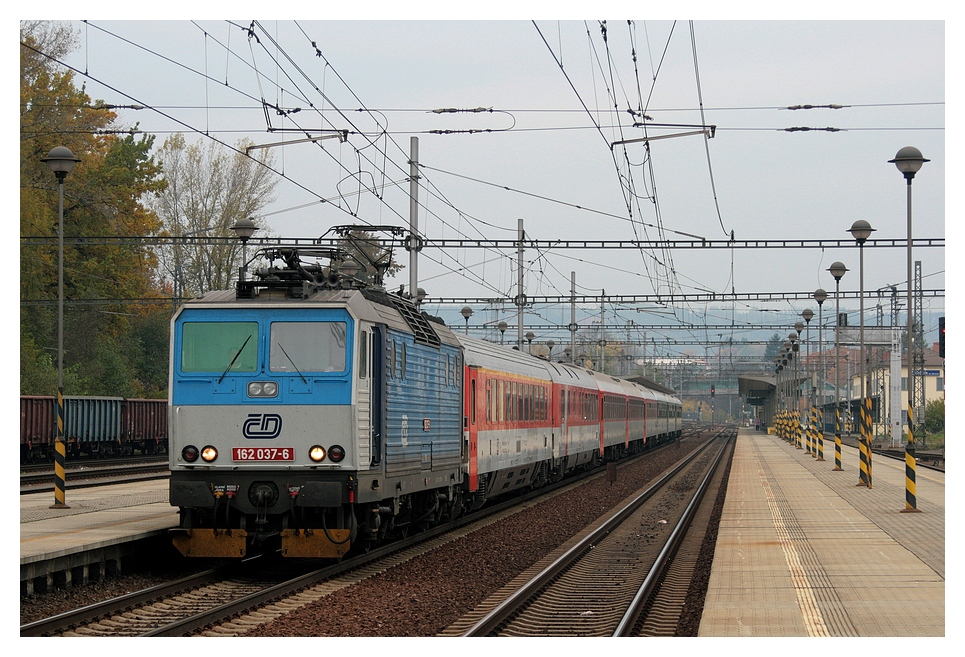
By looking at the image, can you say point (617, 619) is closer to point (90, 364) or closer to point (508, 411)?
point (508, 411)

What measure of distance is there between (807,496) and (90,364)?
3518 centimetres

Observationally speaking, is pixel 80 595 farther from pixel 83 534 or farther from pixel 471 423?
pixel 471 423

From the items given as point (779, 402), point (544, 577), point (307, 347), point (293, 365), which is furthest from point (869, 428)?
point (779, 402)

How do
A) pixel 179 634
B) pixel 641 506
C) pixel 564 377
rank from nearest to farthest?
pixel 179 634, pixel 641 506, pixel 564 377

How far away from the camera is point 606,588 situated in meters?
13.4

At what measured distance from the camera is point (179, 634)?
9.97 m

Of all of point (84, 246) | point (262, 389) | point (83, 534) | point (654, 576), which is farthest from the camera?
point (84, 246)

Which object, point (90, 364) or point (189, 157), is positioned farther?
point (189, 157)

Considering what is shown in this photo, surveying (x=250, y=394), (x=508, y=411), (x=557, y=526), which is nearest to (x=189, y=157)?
(x=508, y=411)

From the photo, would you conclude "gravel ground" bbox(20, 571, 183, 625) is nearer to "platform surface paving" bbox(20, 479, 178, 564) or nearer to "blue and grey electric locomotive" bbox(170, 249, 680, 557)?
"platform surface paving" bbox(20, 479, 178, 564)

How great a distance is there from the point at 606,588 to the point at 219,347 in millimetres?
5591

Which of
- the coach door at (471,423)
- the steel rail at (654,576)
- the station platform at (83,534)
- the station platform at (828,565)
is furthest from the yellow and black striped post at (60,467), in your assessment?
the station platform at (828,565)

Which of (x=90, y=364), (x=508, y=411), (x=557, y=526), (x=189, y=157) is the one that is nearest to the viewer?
(x=557, y=526)

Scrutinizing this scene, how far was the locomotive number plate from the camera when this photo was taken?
13.2 meters
